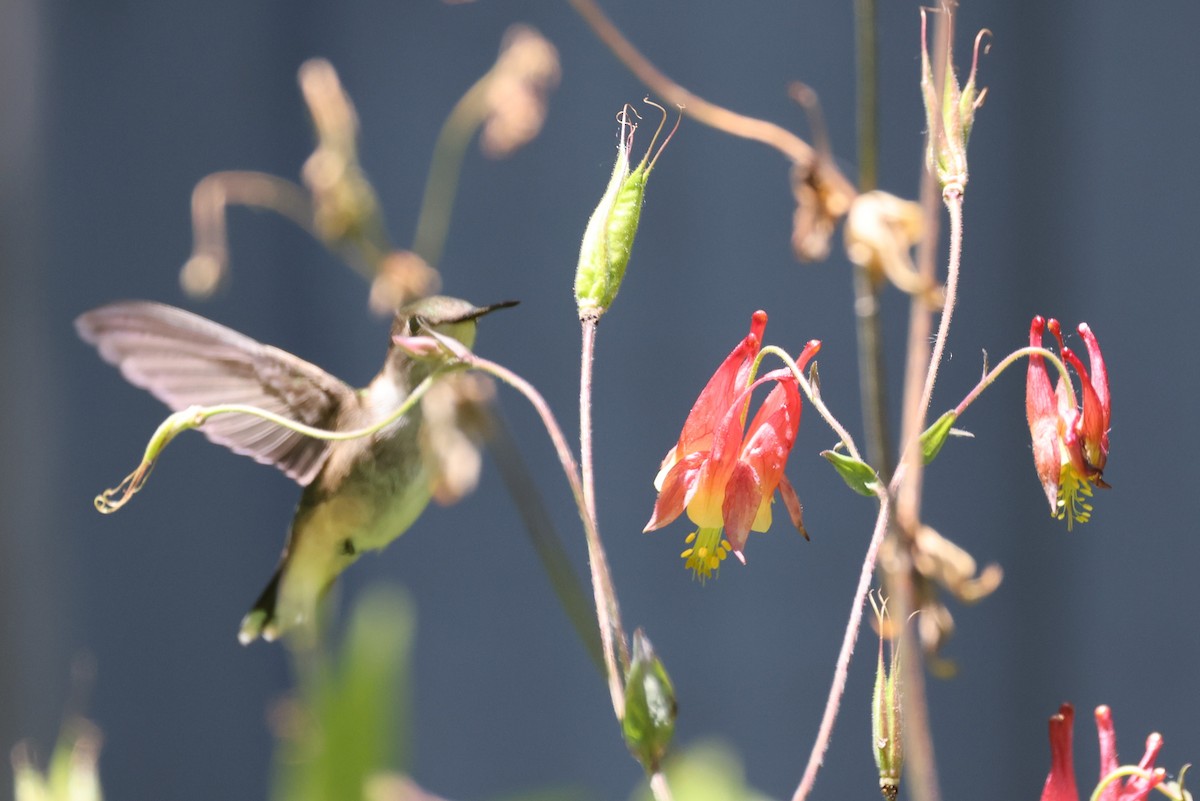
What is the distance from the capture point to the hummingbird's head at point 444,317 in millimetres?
499

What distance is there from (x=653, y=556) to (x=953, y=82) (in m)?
1.51

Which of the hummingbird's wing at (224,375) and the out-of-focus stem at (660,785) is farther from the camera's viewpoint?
the hummingbird's wing at (224,375)

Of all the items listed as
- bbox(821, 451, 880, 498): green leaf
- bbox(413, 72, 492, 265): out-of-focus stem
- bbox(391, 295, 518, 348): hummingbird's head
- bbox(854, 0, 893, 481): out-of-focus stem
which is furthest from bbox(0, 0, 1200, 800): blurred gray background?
bbox(821, 451, 880, 498): green leaf

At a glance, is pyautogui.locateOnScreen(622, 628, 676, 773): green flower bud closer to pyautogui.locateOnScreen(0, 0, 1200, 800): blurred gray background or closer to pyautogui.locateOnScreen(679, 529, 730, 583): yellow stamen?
pyautogui.locateOnScreen(679, 529, 730, 583): yellow stamen

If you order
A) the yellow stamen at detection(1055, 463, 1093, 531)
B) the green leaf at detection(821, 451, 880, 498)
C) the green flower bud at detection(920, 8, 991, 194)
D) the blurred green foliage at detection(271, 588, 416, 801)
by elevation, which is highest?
the green flower bud at detection(920, 8, 991, 194)

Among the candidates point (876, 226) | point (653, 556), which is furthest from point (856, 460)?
point (653, 556)

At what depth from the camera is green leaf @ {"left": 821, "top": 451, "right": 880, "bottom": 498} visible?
409 mm

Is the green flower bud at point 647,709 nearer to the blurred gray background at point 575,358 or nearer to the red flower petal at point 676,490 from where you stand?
the red flower petal at point 676,490

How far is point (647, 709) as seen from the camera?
1.25 ft

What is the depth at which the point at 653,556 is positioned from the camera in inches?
74.9

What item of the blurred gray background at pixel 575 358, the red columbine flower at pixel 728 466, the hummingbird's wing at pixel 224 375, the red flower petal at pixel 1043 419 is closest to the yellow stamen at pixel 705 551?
the red columbine flower at pixel 728 466

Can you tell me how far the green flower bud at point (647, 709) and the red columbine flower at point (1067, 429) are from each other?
13 cm

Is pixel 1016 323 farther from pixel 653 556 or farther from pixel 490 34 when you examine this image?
pixel 490 34

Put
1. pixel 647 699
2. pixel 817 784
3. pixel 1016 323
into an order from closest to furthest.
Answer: pixel 647 699 < pixel 1016 323 < pixel 817 784
